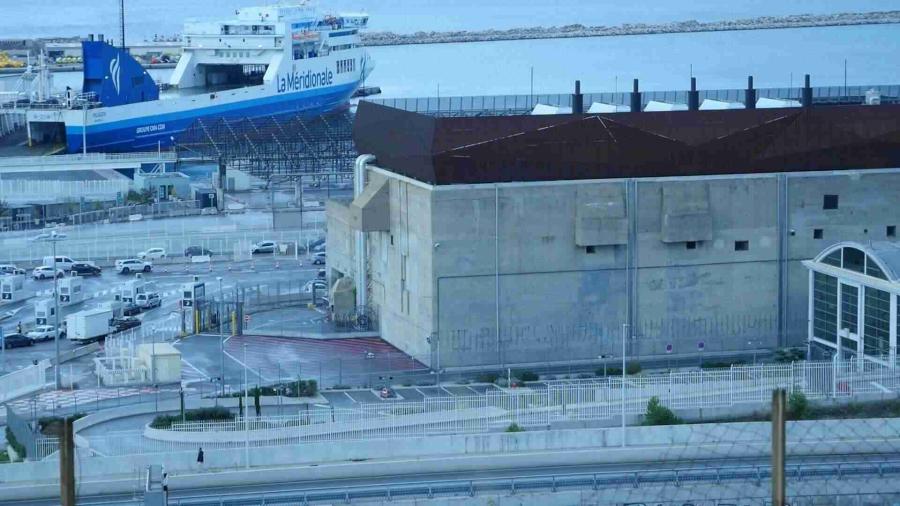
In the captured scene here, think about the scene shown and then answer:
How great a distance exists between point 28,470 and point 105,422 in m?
2.31

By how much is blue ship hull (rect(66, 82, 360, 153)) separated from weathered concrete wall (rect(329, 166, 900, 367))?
22473 mm

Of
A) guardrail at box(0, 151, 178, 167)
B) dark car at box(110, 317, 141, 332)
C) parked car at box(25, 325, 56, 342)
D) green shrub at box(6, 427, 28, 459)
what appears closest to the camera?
green shrub at box(6, 427, 28, 459)

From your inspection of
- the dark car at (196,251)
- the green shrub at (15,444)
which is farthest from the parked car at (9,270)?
the green shrub at (15,444)

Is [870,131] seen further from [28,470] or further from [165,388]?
[28,470]

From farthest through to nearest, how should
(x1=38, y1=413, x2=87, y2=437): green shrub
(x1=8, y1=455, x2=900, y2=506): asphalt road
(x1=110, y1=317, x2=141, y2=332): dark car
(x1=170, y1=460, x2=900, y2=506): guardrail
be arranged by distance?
(x1=110, y1=317, x2=141, y2=332): dark car, (x1=38, y1=413, x2=87, y2=437): green shrub, (x1=8, y1=455, x2=900, y2=506): asphalt road, (x1=170, y1=460, x2=900, y2=506): guardrail

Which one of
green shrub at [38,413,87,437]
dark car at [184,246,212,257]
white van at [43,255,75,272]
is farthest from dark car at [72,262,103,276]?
green shrub at [38,413,87,437]

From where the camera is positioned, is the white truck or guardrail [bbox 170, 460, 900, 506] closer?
guardrail [bbox 170, 460, 900, 506]

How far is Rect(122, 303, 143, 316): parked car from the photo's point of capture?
76.4ft

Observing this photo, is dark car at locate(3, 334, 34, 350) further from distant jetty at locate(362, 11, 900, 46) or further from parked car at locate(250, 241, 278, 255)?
distant jetty at locate(362, 11, 900, 46)

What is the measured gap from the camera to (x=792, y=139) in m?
19.9

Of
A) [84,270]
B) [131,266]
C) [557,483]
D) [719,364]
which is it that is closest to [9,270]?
[84,270]

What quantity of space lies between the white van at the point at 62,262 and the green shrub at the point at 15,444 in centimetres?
1063

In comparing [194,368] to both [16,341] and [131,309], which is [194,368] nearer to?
[16,341]

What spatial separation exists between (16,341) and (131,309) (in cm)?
231
